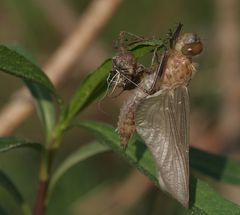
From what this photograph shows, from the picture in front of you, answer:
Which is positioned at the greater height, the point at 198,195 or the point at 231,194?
the point at 198,195

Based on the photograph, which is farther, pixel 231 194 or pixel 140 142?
pixel 231 194

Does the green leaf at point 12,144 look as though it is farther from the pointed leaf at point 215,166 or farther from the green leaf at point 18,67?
the pointed leaf at point 215,166

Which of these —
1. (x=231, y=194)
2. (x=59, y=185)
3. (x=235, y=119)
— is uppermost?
(x=235, y=119)

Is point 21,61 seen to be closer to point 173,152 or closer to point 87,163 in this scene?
point 173,152

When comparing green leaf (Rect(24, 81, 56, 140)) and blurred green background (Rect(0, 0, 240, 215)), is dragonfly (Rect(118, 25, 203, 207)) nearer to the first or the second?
green leaf (Rect(24, 81, 56, 140))

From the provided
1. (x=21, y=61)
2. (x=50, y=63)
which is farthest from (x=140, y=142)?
(x=50, y=63)

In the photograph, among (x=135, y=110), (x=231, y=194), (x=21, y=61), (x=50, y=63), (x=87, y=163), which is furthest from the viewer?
(x=87, y=163)

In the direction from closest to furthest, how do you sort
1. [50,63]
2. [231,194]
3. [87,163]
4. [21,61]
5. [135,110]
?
1. [21,61]
2. [135,110]
3. [50,63]
4. [231,194]
5. [87,163]
